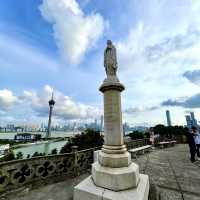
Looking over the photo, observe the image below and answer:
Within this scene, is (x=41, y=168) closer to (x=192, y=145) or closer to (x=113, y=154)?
(x=113, y=154)

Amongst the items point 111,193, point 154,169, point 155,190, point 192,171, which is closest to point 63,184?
point 111,193

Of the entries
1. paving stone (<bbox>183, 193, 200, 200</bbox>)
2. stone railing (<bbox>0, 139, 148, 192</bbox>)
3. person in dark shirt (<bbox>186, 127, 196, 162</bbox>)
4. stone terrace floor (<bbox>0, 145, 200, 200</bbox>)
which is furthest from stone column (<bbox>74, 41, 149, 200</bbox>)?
person in dark shirt (<bbox>186, 127, 196, 162</bbox>)

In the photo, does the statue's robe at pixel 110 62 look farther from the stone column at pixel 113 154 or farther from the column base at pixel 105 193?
the column base at pixel 105 193

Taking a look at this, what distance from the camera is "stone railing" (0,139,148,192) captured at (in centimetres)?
398

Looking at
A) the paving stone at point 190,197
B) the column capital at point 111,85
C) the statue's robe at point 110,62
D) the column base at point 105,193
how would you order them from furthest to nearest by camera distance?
the statue's robe at point 110,62 → the column capital at point 111,85 → the paving stone at point 190,197 → the column base at point 105,193

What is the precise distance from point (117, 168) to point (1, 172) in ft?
10.1

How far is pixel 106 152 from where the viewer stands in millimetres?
3676

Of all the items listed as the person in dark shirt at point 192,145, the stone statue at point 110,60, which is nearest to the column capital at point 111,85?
the stone statue at point 110,60

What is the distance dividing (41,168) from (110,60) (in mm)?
4138

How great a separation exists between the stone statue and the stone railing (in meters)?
3.30

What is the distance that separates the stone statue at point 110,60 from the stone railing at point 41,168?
3.30 m

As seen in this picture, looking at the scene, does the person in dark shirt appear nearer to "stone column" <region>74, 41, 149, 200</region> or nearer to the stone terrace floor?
the stone terrace floor

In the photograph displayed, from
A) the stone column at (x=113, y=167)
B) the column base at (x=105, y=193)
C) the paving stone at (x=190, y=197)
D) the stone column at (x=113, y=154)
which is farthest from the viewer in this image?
the paving stone at (x=190, y=197)

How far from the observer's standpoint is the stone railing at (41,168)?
3980mm
